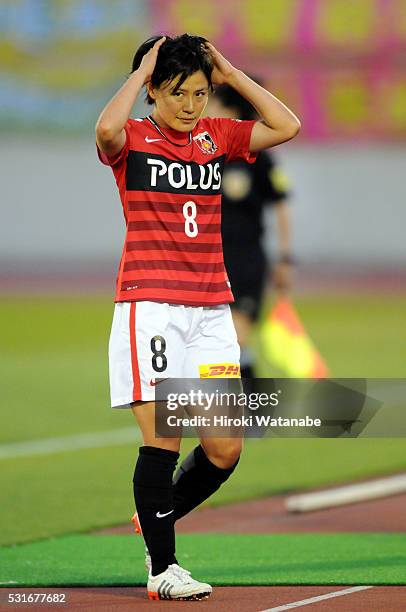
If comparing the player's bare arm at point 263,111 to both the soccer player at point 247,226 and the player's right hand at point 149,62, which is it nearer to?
the player's right hand at point 149,62

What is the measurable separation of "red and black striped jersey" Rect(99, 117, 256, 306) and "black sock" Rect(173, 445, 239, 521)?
774mm

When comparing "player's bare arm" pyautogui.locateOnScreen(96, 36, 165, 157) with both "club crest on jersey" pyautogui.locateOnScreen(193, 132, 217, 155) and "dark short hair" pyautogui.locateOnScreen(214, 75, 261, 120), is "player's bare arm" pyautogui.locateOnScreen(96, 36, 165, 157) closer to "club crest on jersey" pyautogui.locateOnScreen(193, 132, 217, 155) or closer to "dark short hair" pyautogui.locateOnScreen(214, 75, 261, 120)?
"club crest on jersey" pyautogui.locateOnScreen(193, 132, 217, 155)

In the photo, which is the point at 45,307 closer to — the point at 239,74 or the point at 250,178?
the point at 250,178

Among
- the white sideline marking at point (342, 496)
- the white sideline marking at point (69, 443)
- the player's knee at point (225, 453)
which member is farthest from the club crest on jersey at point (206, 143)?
the white sideline marking at point (69, 443)

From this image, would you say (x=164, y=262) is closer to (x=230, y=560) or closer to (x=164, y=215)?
(x=164, y=215)

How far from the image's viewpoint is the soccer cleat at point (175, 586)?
5906 mm

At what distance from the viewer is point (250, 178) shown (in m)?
10.7

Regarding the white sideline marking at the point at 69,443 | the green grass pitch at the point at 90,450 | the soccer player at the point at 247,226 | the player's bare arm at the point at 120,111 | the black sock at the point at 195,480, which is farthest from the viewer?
the soccer player at the point at 247,226

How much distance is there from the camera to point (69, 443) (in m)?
11.0

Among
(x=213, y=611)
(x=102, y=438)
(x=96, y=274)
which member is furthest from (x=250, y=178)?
(x=96, y=274)

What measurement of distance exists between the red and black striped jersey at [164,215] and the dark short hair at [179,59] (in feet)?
0.80

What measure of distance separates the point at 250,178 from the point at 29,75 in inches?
919

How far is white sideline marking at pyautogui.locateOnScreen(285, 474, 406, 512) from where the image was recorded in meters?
8.34

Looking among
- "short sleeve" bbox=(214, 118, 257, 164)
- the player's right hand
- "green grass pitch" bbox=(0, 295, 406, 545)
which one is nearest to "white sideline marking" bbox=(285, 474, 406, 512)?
"green grass pitch" bbox=(0, 295, 406, 545)
